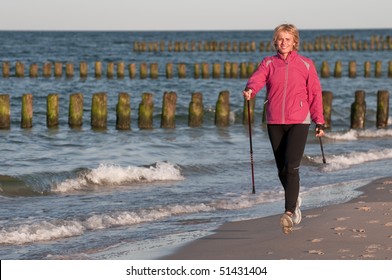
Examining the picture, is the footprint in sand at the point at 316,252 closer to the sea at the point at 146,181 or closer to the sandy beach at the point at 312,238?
the sandy beach at the point at 312,238

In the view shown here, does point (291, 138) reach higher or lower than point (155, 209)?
higher

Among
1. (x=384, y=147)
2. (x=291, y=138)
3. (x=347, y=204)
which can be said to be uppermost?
(x=291, y=138)

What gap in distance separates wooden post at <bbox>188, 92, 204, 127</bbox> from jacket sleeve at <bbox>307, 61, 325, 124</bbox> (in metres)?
16.7

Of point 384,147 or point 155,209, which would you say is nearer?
point 155,209

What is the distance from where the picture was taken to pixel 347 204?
1164cm

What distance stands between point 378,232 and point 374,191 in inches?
147

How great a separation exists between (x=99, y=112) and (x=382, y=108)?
702 cm

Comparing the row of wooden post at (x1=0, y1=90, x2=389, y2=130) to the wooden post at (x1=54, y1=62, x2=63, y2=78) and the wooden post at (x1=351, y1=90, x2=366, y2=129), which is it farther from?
the wooden post at (x1=54, y1=62, x2=63, y2=78)

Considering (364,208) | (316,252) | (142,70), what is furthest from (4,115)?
(142,70)

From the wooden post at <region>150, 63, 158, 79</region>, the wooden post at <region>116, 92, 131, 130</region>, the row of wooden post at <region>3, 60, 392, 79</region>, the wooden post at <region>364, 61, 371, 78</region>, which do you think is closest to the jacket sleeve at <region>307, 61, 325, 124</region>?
the wooden post at <region>116, 92, 131, 130</region>
